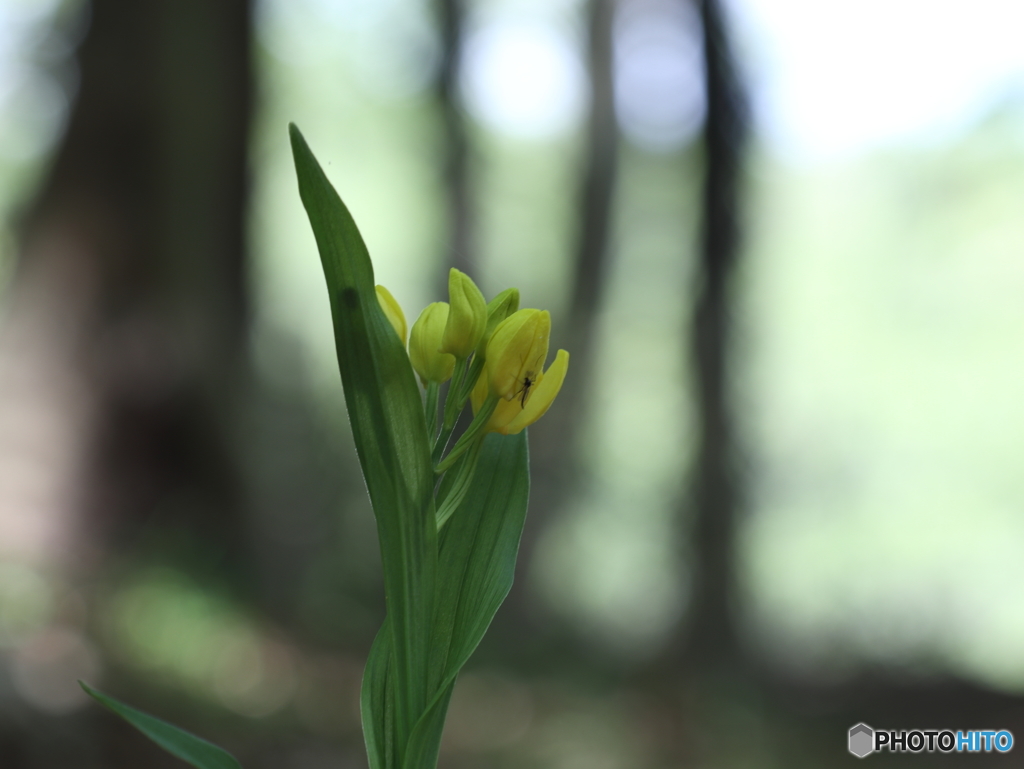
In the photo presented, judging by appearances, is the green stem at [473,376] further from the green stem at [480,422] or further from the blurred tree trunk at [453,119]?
the blurred tree trunk at [453,119]

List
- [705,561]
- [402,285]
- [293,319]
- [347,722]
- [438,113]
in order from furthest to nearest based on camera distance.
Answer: [402,285] < [438,113] < [293,319] < [705,561] < [347,722]

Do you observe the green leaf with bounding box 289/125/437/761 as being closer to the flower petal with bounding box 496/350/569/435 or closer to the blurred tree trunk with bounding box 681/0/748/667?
the flower petal with bounding box 496/350/569/435

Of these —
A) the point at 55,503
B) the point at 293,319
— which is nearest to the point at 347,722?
the point at 55,503

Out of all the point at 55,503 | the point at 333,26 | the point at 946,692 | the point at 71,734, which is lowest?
the point at 71,734

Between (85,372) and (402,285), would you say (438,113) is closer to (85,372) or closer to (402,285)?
(402,285)

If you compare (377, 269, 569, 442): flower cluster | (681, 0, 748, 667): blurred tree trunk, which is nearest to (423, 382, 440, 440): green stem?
(377, 269, 569, 442): flower cluster

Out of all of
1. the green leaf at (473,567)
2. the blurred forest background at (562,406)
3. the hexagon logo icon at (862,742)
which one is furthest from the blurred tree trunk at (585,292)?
the green leaf at (473,567)
